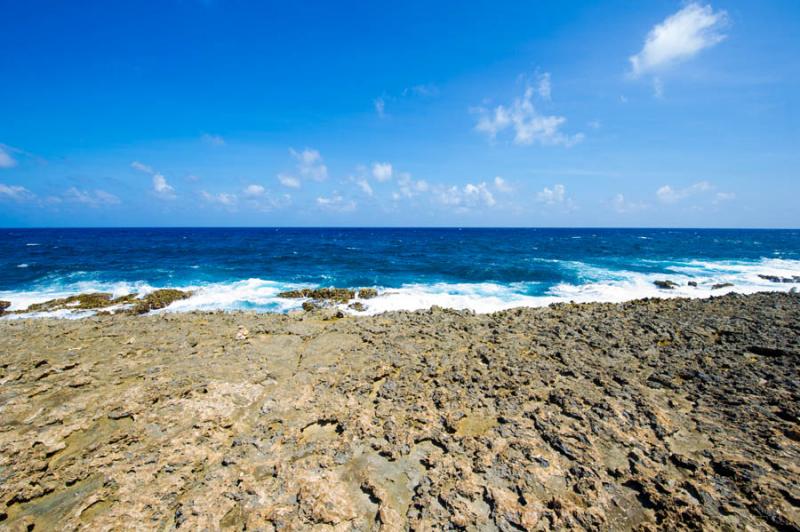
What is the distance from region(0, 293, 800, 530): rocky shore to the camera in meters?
4.55

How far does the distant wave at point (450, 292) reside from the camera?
21.2 meters

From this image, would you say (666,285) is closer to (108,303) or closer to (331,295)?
(331,295)

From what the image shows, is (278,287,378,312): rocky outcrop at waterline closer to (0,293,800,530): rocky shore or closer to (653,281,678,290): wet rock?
(0,293,800,530): rocky shore

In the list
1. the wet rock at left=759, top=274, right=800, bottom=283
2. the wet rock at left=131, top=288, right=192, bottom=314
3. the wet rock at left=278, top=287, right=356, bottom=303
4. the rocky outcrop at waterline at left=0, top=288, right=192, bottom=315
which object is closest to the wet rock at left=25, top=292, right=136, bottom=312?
the rocky outcrop at waterline at left=0, top=288, right=192, bottom=315

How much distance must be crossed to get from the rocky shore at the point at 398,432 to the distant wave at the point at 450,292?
10.5 meters

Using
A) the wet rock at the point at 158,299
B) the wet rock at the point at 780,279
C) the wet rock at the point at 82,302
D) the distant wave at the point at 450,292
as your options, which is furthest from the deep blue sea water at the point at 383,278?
the wet rock at the point at 82,302

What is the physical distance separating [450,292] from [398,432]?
19.1 metres

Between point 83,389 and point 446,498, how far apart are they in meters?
7.95

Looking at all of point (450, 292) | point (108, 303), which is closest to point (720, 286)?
point (450, 292)

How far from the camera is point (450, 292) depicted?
2484 cm

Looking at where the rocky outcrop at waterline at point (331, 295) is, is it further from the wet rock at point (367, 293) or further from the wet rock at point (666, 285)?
the wet rock at point (666, 285)

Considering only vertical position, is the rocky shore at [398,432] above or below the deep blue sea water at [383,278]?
above

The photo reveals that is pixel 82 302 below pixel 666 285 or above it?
below

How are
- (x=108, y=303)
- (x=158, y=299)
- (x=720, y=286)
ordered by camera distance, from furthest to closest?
(x=720, y=286) < (x=158, y=299) < (x=108, y=303)
